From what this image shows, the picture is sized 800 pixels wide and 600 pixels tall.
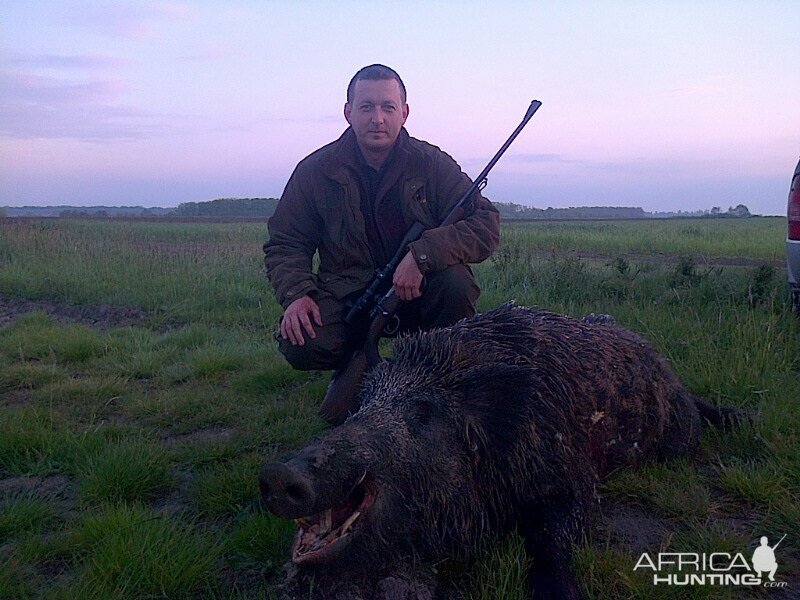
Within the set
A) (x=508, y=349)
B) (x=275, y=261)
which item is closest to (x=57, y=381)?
(x=275, y=261)

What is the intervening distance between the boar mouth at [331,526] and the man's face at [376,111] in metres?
2.46

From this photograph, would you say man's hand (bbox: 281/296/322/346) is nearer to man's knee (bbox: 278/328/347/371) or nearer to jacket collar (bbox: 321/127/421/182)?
man's knee (bbox: 278/328/347/371)

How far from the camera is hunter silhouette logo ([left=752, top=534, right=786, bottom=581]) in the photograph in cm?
263

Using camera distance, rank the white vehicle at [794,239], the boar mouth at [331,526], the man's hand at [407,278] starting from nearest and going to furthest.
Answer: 1. the boar mouth at [331,526]
2. the man's hand at [407,278]
3. the white vehicle at [794,239]

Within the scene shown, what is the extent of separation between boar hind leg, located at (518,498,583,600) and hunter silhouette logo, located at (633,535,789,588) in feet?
0.86

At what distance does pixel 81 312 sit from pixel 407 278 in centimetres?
593

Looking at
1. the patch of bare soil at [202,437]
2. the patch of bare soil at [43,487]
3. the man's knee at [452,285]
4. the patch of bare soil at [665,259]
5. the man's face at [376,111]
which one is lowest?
the patch of bare soil at [43,487]

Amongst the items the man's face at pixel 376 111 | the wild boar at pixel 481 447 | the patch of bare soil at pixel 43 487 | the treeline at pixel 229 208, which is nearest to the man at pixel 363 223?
the man's face at pixel 376 111

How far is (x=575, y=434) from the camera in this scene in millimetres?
3006

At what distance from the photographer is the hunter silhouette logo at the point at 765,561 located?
8.63 ft

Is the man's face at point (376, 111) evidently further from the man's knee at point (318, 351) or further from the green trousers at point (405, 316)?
the man's knee at point (318, 351)

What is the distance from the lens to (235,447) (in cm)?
395

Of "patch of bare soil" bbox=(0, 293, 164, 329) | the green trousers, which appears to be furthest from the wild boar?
"patch of bare soil" bbox=(0, 293, 164, 329)

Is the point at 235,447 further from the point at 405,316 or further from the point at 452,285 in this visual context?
the point at 452,285
